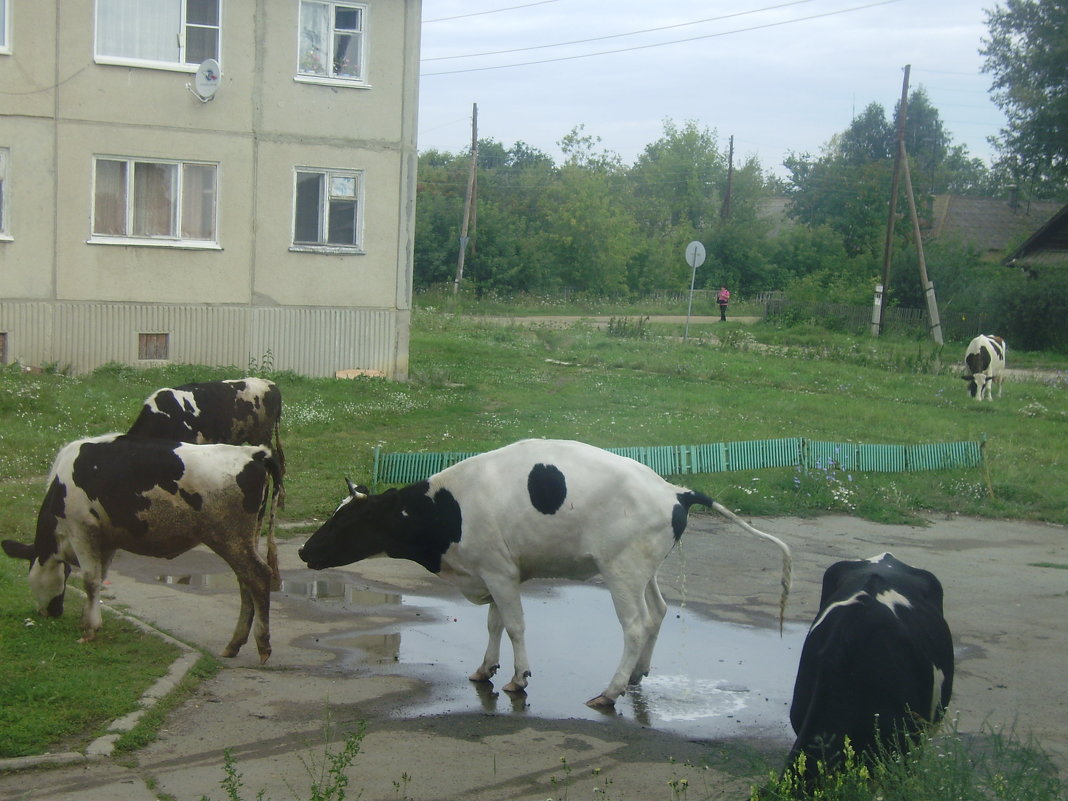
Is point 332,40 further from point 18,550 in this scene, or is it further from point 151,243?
point 18,550

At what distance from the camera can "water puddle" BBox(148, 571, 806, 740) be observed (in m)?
7.71

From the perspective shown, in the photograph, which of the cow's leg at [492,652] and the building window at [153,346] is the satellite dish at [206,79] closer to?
the building window at [153,346]

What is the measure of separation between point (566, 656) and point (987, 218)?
70604 mm

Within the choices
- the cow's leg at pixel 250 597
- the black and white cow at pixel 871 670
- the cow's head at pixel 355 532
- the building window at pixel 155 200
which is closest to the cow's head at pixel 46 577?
the cow's leg at pixel 250 597

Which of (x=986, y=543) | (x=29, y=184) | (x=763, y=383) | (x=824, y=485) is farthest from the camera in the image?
(x=763, y=383)

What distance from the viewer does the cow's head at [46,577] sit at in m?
8.73

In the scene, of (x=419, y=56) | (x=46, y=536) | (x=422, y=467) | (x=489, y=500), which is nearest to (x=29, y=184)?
(x=419, y=56)

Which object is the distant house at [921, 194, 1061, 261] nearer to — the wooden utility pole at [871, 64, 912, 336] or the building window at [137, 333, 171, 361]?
the wooden utility pole at [871, 64, 912, 336]

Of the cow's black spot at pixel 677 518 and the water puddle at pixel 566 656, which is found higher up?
the cow's black spot at pixel 677 518

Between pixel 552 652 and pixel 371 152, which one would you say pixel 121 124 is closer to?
pixel 371 152

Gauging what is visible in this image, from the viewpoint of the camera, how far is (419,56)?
23.4 meters

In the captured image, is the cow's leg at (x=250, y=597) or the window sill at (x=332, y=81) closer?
the cow's leg at (x=250, y=597)

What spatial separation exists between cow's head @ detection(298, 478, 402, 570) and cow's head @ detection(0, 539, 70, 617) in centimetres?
182

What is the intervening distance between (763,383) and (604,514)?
1839 cm
